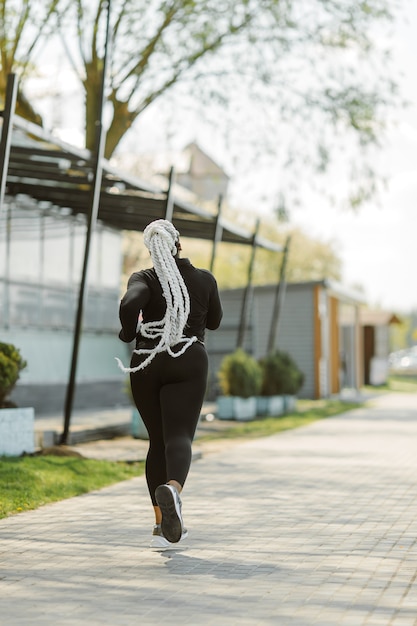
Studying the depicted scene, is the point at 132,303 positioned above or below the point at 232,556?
above

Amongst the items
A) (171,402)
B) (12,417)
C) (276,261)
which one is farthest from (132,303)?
(276,261)

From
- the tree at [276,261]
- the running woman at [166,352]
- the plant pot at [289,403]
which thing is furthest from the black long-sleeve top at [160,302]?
the tree at [276,261]

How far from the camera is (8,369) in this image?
38.8ft

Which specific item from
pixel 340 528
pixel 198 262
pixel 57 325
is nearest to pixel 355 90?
pixel 57 325

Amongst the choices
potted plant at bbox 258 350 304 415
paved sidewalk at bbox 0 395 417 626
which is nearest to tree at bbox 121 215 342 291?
potted plant at bbox 258 350 304 415

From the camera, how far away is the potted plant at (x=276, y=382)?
2181 cm

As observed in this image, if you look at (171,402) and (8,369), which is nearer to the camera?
(171,402)

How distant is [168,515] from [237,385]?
13.8 metres

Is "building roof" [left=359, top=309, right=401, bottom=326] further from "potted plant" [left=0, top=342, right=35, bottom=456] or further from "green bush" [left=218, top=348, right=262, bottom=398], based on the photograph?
"potted plant" [left=0, top=342, right=35, bottom=456]

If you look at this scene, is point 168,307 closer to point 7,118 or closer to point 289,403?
point 7,118

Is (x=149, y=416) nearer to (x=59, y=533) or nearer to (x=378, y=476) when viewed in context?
(x=59, y=533)

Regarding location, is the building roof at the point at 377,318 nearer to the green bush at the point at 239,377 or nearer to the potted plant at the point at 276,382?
the potted plant at the point at 276,382

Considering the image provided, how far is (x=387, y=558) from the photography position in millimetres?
6875

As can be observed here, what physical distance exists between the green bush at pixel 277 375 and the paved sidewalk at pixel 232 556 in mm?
10116
